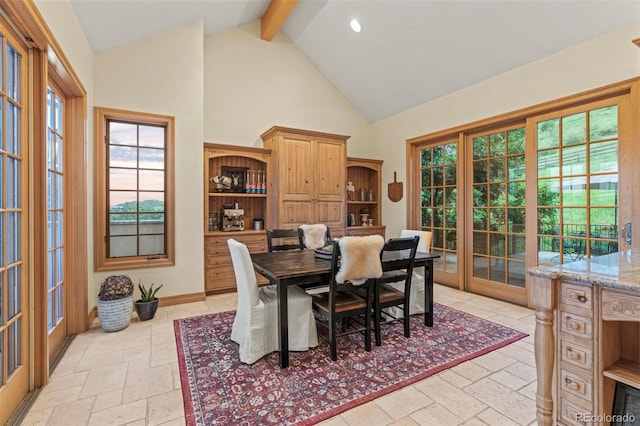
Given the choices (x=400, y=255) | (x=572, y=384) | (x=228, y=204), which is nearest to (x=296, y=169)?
(x=228, y=204)

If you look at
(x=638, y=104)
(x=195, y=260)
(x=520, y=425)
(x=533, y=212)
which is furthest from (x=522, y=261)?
(x=195, y=260)

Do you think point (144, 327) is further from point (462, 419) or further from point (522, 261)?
point (522, 261)

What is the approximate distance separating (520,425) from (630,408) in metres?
0.56

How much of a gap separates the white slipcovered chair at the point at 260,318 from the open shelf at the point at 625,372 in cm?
182

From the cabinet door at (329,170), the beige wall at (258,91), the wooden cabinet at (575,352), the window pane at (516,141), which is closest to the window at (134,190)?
the beige wall at (258,91)

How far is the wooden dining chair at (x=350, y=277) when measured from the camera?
2.33 meters

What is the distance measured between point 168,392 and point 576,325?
2.37 m

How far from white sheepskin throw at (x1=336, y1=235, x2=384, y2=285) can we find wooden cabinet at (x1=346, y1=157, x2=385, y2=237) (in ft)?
10.7

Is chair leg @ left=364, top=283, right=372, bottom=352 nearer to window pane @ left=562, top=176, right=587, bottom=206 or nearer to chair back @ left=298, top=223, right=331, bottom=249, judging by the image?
chair back @ left=298, top=223, right=331, bottom=249

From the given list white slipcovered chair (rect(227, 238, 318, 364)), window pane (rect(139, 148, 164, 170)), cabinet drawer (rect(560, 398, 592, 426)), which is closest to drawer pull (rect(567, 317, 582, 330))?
cabinet drawer (rect(560, 398, 592, 426))

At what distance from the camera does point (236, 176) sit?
191 inches

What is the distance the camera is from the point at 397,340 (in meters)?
2.75

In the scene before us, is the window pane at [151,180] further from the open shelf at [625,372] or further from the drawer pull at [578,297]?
the open shelf at [625,372]

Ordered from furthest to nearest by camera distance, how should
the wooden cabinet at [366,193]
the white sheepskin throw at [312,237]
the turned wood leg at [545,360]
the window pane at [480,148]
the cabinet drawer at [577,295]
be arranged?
the wooden cabinet at [366,193] < the window pane at [480,148] < the white sheepskin throw at [312,237] < the turned wood leg at [545,360] < the cabinet drawer at [577,295]
